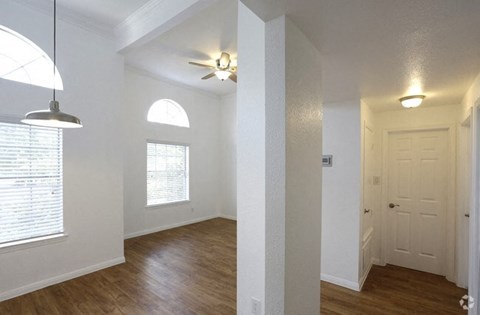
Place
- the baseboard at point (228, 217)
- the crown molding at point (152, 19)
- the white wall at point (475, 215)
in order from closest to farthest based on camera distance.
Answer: the white wall at point (475, 215), the crown molding at point (152, 19), the baseboard at point (228, 217)

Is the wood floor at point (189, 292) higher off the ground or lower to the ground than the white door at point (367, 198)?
lower

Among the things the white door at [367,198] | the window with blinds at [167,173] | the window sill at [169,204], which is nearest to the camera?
the white door at [367,198]

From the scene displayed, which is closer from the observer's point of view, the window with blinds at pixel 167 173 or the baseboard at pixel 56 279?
the baseboard at pixel 56 279

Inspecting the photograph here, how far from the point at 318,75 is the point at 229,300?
249 cm

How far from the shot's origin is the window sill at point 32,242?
248cm

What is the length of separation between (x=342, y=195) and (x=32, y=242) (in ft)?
12.7

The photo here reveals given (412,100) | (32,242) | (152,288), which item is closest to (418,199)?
(412,100)

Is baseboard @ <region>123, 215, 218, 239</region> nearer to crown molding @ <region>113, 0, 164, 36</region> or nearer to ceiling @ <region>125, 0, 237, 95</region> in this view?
ceiling @ <region>125, 0, 237, 95</region>

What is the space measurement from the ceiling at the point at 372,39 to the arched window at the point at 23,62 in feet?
2.25

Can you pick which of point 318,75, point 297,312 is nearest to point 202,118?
point 318,75

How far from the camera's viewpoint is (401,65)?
1.84m

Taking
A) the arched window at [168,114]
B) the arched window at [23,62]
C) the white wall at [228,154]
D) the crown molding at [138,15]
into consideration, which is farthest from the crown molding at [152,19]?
the white wall at [228,154]

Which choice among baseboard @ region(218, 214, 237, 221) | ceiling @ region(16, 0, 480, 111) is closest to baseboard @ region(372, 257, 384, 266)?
ceiling @ region(16, 0, 480, 111)

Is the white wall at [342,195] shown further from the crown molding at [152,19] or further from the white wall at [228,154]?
the white wall at [228,154]
